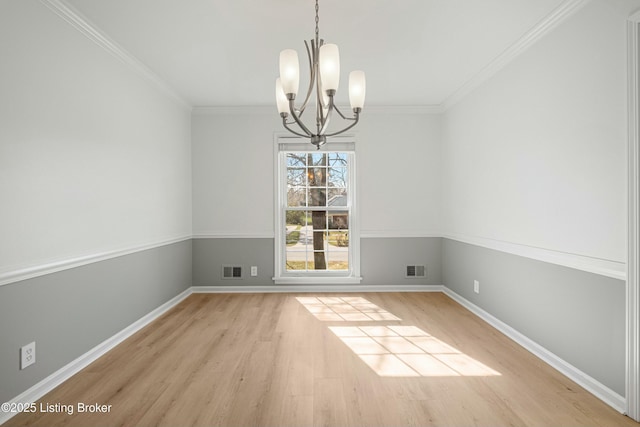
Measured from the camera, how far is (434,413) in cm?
198

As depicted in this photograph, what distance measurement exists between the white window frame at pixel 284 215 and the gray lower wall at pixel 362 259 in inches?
4.0

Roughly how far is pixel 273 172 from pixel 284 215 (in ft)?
2.09

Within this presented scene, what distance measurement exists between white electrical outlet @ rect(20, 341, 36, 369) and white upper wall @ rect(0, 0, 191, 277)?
0.50m

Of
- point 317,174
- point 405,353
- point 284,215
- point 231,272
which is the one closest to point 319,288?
point 284,215

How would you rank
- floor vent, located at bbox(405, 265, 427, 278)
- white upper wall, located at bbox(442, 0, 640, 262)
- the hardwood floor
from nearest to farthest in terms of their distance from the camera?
the hardwood floor, white upper wall, located at bbox(442, 0, 640, 262), floor vent, located at bbox(405, 265, 427, 278)

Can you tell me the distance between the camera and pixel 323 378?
2385 mm

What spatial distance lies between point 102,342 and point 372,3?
338 centimetres

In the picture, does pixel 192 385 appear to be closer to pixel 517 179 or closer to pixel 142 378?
pixel 142 378

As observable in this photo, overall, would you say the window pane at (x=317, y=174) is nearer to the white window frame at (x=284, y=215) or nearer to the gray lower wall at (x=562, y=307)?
the white window frame at (x=284, y=215)

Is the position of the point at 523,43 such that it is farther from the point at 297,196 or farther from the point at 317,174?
the point at 297,196

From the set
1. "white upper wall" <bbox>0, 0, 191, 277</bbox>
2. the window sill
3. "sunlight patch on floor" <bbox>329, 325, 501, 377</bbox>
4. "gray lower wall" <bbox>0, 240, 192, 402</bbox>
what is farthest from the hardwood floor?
the window sill

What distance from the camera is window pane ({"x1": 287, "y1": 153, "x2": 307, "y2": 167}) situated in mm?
4926

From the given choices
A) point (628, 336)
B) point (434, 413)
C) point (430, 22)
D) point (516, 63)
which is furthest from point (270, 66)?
point (628, 336)

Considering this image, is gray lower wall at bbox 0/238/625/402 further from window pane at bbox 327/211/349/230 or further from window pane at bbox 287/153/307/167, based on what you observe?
window pane at bbox 287/153/307/167
